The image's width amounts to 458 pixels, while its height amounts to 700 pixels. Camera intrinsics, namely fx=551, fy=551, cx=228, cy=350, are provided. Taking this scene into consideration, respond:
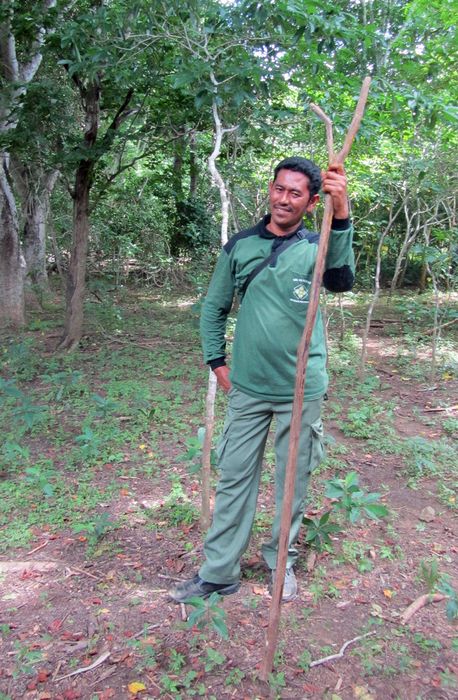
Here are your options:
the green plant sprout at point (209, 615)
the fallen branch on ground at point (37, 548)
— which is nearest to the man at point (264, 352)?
the green plant sprout at point (209, 615)

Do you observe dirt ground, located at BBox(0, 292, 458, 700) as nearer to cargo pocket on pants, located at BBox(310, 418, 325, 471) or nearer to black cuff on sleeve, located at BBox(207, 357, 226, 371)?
cargo pocket on pants, located at BBox(310, 418, 325, 471)

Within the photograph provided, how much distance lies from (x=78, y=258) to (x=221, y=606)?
210 inches

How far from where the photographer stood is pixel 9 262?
26.5 ft

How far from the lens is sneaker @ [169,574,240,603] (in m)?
2.43

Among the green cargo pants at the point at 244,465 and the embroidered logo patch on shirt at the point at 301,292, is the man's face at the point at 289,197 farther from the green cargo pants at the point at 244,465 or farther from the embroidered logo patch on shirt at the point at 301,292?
the green cargo pants at the point at 244,465

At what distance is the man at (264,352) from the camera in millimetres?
2148

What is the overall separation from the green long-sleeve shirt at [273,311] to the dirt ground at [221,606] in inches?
38.4

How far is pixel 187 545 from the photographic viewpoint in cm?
290

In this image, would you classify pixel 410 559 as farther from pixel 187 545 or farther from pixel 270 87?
pixel 270 87

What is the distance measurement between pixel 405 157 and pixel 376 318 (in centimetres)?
367

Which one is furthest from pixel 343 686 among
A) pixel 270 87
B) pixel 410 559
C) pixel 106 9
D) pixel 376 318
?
pixel 376 318

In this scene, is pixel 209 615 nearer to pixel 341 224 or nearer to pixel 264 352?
Answer: pixel 264 352

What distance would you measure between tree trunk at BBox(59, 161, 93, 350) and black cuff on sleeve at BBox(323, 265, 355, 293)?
514 cm

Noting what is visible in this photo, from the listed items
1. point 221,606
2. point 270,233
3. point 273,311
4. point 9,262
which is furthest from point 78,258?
point 221,606
